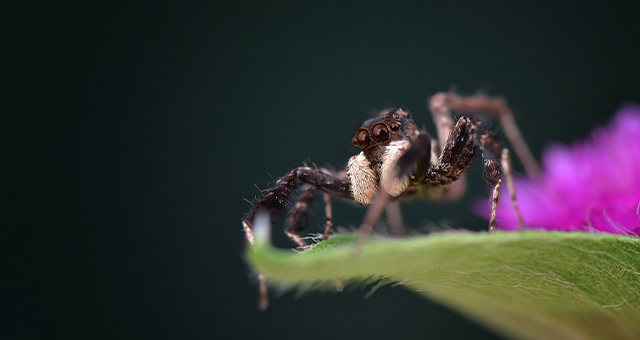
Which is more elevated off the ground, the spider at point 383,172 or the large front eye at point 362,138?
the large front eye at point 362,138

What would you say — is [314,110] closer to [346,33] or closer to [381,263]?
[346,33]

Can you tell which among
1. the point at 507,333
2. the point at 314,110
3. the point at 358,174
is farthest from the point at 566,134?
the point at 358,174

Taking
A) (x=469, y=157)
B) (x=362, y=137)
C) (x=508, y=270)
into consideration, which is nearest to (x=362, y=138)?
(x=362, y=137)

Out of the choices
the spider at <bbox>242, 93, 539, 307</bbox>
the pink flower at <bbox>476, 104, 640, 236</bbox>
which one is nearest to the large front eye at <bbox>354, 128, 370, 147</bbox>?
the spider at <bbox>242, 93, 539, 307</bbox>

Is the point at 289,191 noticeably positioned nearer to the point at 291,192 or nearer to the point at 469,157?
the point at 291,192

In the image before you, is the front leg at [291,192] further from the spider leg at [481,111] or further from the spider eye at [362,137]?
the spider leg at [481,111]

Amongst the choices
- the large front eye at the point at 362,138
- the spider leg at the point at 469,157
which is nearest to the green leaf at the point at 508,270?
the spider leg at the point at 469,157

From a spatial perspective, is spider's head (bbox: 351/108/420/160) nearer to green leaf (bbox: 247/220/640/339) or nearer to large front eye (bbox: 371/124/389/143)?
large front eye (bbox: 371/124/389/143)
